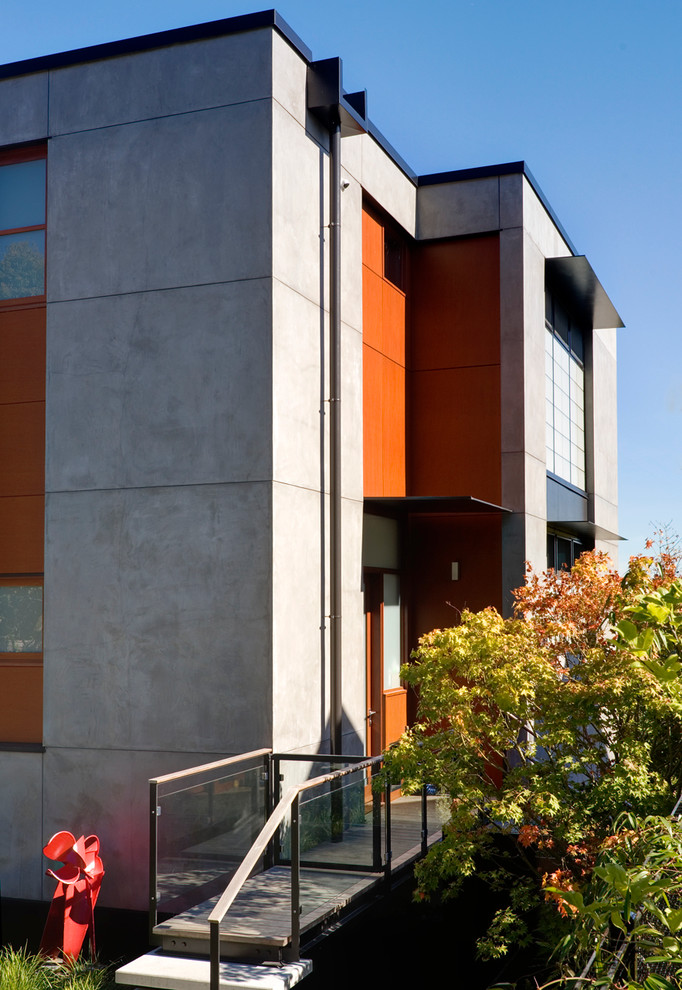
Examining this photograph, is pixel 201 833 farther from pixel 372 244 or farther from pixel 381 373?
pixel 372 244

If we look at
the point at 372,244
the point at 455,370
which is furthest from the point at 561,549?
the point at 372,244

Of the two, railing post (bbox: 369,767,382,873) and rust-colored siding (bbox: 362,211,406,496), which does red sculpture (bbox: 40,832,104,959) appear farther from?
rust-colored siding (bbox: 362,211,406,496)

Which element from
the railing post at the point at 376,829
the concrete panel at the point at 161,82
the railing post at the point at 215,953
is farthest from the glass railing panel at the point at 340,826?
the concrete panel at the point at 161,82

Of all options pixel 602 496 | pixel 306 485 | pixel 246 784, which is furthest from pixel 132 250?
pixel 602 496

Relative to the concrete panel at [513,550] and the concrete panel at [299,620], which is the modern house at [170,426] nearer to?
the concrete panel at [299,620]

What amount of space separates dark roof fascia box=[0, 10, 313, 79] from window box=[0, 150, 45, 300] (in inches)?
33.1

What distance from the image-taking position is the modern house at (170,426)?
9.25 metres

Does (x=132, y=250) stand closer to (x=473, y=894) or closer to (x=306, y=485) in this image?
(x=306, y=485)

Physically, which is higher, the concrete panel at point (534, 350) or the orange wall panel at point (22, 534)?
the concrete panel at point (534, 350)

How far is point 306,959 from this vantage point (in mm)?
7344

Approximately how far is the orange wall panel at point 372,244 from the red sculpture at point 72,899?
7.08 metres

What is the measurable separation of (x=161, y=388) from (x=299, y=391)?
130cm

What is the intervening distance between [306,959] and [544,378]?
28.9 feet

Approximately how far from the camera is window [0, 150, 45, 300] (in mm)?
10305
